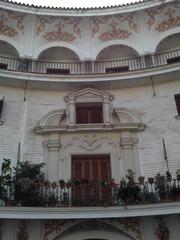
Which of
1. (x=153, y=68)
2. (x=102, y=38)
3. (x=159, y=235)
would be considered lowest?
(x=159, y=235)

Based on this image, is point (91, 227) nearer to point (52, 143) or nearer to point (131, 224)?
point (131, 224)

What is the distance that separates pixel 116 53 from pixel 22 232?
10.9 meters

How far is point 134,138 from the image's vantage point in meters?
14.6

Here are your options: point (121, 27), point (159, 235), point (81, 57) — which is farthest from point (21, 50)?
point (159, 235)

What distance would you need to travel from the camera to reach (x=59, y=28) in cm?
1839

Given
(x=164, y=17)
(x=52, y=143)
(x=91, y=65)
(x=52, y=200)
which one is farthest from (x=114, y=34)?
(x=52, y=200)

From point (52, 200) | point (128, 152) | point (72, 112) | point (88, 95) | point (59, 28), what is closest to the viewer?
point (52, 200)

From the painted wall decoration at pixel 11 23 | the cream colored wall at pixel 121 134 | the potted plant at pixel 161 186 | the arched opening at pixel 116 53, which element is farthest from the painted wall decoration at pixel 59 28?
the potted plant at pixel 161 186

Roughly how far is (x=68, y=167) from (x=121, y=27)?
8.78 meters

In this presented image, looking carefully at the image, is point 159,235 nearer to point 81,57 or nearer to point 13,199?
point 13,199

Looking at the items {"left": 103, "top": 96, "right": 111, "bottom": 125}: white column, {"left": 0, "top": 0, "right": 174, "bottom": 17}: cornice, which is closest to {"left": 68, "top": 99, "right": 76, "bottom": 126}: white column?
{"left": 103, "top": 96, "right": 111, "bottom": 125}: white column

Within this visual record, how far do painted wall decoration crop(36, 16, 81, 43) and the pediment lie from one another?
3.87 metres

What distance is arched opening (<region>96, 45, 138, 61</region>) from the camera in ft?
59.8

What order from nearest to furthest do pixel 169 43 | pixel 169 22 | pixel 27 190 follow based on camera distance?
pixel 27 190
pixel 169 22
pixel 169 43
